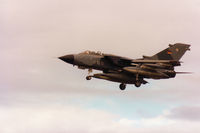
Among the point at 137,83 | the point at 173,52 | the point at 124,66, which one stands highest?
the point at 173,52

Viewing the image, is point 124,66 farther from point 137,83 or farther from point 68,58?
point 68,58

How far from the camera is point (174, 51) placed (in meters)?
42.1

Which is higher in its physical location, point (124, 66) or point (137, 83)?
point (124, 66)

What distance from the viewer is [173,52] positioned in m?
42.0

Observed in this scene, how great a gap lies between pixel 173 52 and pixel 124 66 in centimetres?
634

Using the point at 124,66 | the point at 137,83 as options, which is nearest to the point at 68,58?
the point at 124,66

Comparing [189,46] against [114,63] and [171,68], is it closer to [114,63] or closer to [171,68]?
[171,68]

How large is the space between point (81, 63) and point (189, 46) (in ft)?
42.7

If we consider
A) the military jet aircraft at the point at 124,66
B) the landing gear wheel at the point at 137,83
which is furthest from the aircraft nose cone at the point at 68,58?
the landing gear wheel at the point at 137,83

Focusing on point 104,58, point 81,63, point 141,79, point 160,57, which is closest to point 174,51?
point 160,57

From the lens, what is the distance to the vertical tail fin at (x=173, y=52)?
41.5 m

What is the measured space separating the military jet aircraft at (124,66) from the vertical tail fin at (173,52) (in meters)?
0.67

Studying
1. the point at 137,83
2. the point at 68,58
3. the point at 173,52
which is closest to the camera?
the point at 68,58

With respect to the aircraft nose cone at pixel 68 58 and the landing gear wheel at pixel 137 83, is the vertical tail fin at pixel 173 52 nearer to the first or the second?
the landing gear wheel at pixel 137 83
